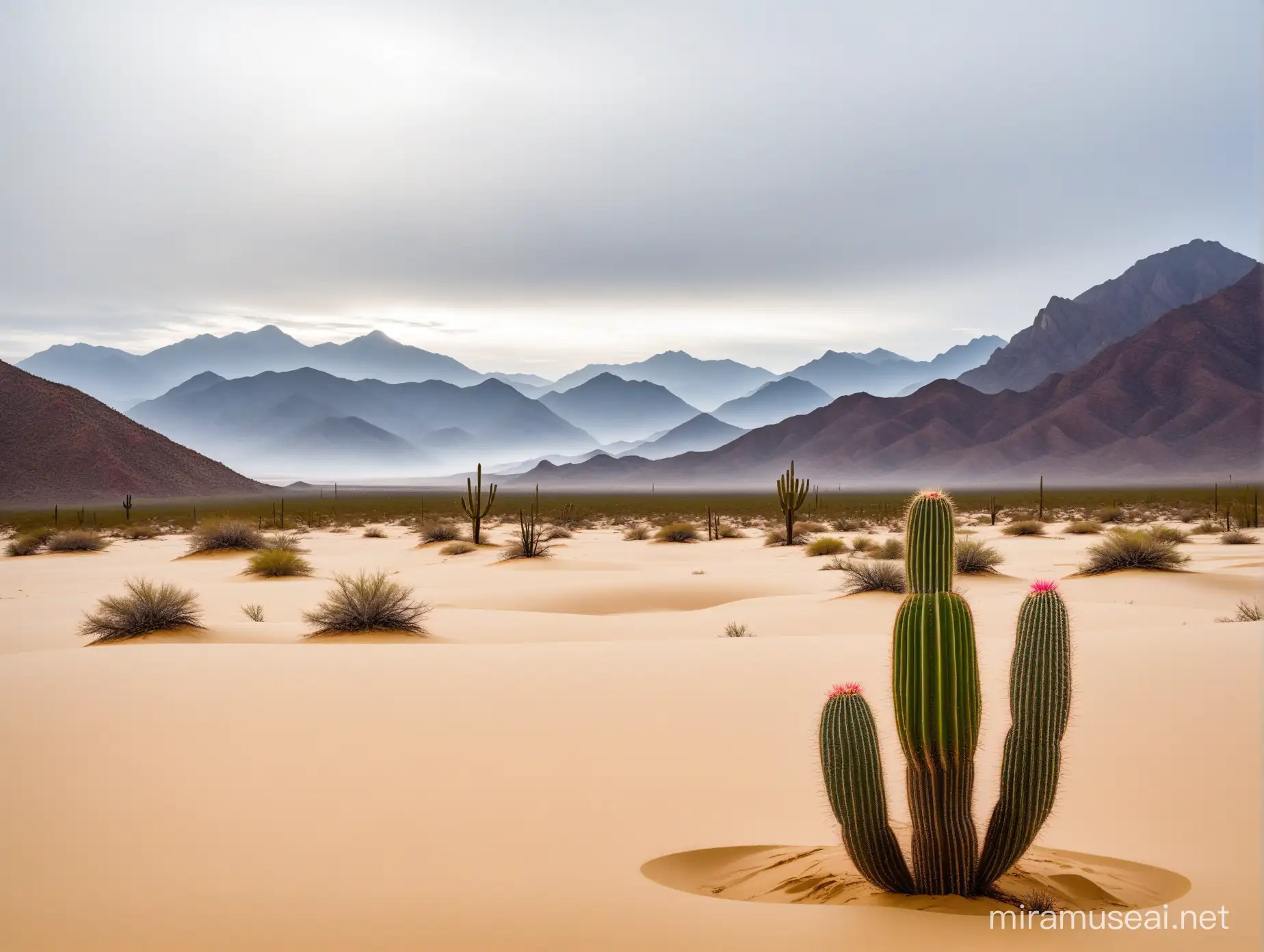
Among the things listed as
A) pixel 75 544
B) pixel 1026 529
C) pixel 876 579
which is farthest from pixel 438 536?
pixel 876 579

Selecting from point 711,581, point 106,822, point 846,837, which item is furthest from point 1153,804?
point 711,581

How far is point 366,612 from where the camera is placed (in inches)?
634

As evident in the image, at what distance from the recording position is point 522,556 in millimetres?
33375

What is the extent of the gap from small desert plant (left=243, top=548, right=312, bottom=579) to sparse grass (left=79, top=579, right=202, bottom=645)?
12.2 meters

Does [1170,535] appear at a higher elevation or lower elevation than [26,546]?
higher

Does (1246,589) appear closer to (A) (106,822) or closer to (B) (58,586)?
(A) (106,822)

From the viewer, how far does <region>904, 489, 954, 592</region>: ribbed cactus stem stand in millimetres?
5445

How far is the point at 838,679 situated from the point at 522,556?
23193 millimetres

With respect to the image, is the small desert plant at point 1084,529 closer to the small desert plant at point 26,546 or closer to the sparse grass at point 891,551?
the sparse grass at point 891,551

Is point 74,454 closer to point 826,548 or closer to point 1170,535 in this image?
point 826,548

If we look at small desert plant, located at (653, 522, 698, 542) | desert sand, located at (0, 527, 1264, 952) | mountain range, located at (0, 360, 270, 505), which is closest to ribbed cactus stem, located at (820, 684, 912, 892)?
desert sand, located at (0, 527, 1264, 952)

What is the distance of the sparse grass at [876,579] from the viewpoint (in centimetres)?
2148

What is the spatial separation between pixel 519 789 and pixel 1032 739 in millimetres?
3374

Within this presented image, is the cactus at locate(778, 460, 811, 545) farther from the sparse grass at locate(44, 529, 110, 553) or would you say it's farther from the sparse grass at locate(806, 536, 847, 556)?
the sparse grass at locate(44, 529, 110, 553)
